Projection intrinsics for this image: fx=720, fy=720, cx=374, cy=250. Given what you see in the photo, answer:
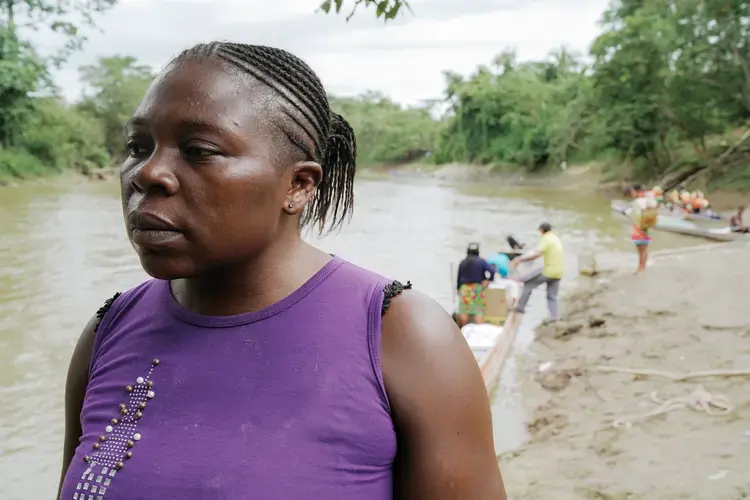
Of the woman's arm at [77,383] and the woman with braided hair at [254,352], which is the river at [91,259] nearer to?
the woman's arm at [77,383]

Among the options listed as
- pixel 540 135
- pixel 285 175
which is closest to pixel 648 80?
pixel 540 135

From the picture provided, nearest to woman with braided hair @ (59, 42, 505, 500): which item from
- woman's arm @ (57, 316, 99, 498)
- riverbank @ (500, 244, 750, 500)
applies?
woman's arm @ (57, 316, 99, 498)

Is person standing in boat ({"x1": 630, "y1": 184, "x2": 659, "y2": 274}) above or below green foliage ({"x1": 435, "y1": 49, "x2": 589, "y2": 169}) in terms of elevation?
above

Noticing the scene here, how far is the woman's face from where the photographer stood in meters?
1.11

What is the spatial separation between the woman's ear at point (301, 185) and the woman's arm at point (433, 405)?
0.75ft

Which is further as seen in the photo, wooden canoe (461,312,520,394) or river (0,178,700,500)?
wooden canoe (461,312,520,394)

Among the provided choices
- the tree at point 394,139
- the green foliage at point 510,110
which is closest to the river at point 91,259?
the green foliage at point 510,110

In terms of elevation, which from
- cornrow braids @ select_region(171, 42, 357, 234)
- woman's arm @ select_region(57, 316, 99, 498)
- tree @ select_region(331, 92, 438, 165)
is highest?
cornrow braids @ select_region(171, 42, 357, 234)

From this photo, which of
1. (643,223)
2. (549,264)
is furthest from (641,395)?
(643,223)

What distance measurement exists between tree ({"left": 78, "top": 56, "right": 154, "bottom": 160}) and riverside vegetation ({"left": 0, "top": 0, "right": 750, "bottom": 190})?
10.7ft

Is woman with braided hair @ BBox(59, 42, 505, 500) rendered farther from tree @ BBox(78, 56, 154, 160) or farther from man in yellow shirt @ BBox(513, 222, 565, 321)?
tree @ BBox(78, 56, 154, 160)

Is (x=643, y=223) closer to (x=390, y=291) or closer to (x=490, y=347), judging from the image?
(x=490, y=347)

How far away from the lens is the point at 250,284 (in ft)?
3.89

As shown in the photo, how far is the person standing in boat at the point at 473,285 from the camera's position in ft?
27.0
